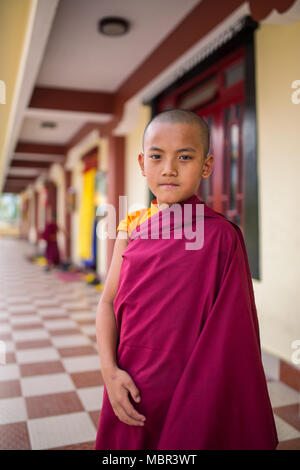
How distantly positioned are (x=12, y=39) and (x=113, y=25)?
1.10 metres

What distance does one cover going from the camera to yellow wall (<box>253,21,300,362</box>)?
2.55 meters

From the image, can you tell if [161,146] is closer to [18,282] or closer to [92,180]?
[18,282]

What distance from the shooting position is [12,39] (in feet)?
13.3

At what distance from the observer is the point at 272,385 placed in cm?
259

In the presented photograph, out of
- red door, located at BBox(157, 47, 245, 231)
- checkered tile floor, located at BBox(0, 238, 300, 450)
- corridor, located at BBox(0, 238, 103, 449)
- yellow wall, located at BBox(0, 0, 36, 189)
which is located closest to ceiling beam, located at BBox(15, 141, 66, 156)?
yellow wall, located at BBox(0, 0, 36, 189)

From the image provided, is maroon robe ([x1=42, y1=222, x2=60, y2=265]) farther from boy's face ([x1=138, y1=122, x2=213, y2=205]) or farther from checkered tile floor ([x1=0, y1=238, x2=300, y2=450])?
boy's face ([x1=138, y1=122, x2=213, y2=205])

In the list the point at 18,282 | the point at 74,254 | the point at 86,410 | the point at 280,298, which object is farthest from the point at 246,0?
the point at 74,254

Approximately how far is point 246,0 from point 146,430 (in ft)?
8.59

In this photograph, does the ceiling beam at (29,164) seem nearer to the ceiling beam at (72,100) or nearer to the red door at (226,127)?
the ceiling beam at (72,100)

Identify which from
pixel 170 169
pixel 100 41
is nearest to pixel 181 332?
pixel 170 169

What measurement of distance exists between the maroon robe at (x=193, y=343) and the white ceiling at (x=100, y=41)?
10.1ft

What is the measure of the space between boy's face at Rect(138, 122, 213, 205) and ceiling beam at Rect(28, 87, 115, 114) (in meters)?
4.95

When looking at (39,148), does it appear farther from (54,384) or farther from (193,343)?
(193,343)

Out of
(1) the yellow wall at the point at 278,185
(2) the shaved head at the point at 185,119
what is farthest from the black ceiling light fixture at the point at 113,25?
(2) the shaved head at the point at 185,119
